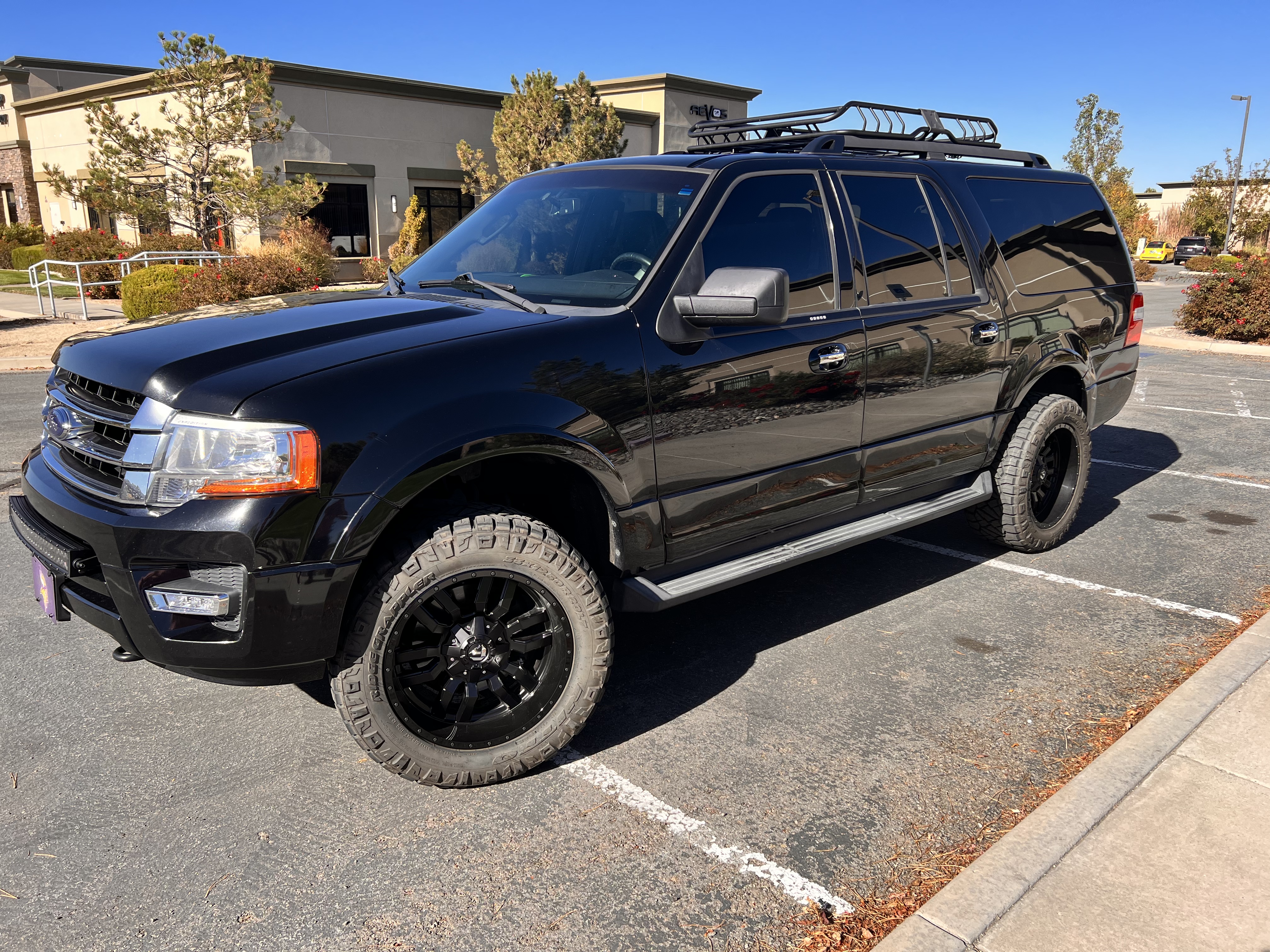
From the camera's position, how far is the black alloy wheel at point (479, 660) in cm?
307

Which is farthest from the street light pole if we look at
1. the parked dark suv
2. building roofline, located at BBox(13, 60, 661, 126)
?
building roofline, located at BBox(13, 60, 661, 126)

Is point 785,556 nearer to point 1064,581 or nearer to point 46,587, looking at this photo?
point 1064,581

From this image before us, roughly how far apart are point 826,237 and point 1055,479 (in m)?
2.50

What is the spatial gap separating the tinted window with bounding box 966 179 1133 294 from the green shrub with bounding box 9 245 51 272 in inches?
1248

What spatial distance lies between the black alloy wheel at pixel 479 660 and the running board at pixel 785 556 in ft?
1.25

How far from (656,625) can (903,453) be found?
1417 millimetres

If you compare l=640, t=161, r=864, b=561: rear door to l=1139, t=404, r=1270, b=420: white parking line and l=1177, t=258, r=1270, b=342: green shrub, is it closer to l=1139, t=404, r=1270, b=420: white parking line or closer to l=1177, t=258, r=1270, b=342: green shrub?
l=1139, t=404, r=1270, b=420: white parking line

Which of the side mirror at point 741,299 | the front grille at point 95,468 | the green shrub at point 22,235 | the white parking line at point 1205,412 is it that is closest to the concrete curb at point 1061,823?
the side mirror at point 741,299

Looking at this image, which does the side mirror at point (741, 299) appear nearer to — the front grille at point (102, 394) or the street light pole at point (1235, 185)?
the front grille at point (102, 394)

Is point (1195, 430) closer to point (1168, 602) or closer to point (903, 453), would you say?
point (1168, 602)

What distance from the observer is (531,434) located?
308 centimetres

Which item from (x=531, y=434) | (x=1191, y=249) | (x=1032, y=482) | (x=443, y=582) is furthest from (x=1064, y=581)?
(x=1191, y=249)

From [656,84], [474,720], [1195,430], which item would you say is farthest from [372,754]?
[656,84]

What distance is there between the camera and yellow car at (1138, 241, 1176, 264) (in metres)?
58.0
